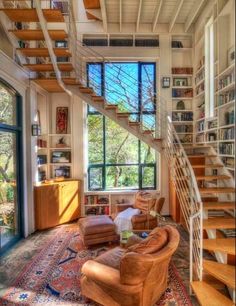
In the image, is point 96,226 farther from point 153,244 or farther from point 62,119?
point 62,119

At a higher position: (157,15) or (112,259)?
(157,15)

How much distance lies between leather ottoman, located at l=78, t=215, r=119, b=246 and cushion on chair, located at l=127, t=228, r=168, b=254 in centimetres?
175

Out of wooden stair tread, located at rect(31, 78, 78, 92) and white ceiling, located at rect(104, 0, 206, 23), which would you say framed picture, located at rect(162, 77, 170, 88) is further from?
wooden stair tread, located at rect(31, 78, 78, 92)

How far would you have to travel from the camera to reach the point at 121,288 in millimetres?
2438

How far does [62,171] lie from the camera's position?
6.18 meters

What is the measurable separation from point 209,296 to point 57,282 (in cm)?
187

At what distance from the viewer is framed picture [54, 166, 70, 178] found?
6168 mm

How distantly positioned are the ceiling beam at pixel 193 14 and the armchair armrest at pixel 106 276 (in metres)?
5.23

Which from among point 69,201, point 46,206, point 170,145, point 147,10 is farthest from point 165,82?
point 46,206

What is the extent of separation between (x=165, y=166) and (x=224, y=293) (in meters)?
3.98

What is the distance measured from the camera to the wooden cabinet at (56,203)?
17.0 ft

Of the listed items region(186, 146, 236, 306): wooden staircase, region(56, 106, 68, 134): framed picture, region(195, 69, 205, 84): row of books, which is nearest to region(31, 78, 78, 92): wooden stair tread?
region(56, 106, 68, 134): framed picture

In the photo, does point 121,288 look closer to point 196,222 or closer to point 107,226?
point 196,222

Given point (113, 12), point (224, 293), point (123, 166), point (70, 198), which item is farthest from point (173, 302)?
point (113, 12)
